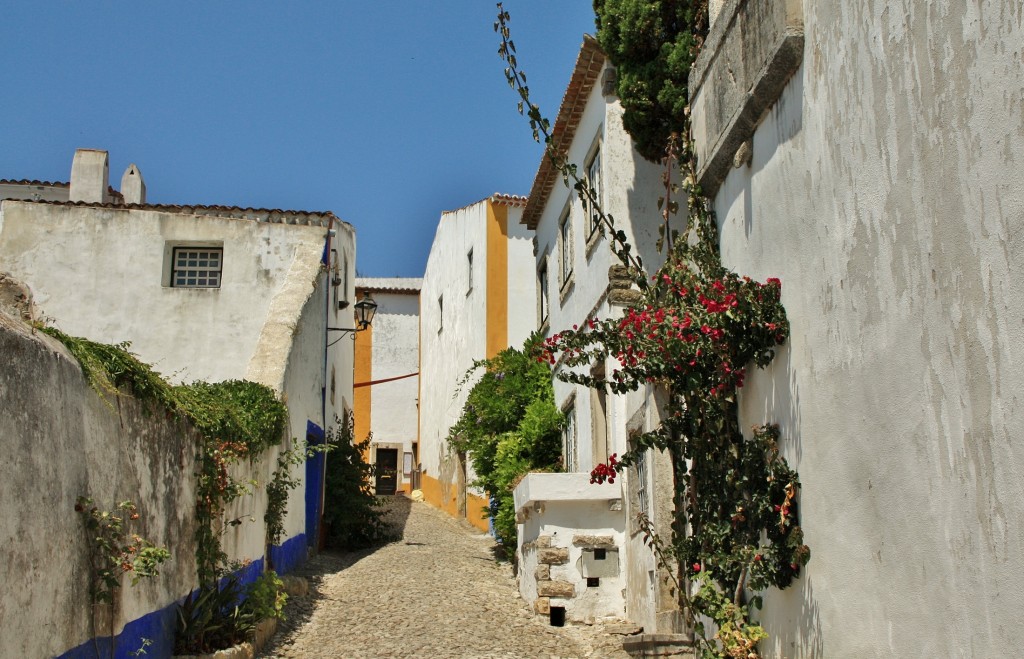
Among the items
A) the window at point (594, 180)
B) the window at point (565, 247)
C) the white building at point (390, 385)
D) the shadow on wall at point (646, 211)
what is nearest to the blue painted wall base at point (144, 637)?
the shadow on wall at point (646, 211)

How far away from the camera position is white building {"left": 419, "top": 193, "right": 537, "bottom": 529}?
21750 mm

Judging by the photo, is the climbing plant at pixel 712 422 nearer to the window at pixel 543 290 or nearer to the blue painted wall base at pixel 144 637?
the blue painted wall base at pixel 144 637

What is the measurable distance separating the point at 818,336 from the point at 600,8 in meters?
6.80

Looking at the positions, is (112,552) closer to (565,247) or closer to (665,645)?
(665,645)

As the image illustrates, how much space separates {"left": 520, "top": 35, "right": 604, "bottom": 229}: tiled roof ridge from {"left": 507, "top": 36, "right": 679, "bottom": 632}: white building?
0.7 inches

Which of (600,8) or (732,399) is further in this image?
(600,8)

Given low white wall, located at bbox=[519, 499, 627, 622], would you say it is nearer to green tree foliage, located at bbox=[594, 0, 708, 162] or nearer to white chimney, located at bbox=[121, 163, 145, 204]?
green tree foliage, located at bbox=[594, 0, 708, 162]

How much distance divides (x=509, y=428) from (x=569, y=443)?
6.79 ft

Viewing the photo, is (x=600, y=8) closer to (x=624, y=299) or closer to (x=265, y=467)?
(x=624, y=299)

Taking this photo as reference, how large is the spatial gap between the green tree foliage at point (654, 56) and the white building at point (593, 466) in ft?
2.95

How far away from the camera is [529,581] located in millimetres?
12516

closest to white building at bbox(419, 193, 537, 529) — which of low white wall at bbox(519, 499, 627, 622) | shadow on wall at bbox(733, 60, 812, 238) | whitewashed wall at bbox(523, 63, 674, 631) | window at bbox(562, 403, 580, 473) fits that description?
window at bbox(562, 403, 580, 473)

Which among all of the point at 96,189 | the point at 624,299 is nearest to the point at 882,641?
the point at 624,299

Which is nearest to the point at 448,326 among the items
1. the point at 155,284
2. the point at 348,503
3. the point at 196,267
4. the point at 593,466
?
the point at 348,503
